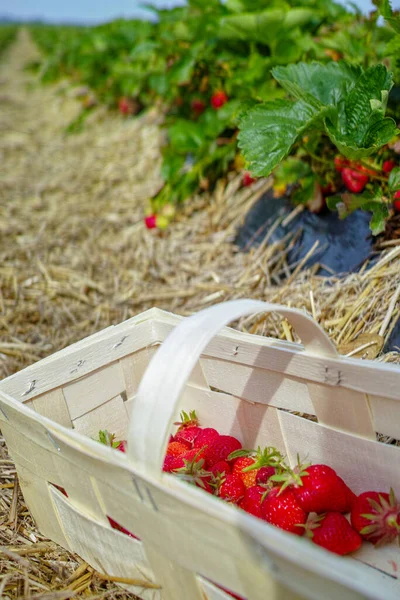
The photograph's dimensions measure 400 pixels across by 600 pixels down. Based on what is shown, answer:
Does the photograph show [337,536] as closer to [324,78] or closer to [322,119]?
[322,119]

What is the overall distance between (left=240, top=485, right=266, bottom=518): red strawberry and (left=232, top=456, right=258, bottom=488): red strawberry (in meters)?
0.05

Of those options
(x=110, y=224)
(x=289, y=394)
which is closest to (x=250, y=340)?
(x=289, y=394)

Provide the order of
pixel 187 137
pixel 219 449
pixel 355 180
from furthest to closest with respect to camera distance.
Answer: pixel 187 137 < pixel 355 180 < pixel 219 449

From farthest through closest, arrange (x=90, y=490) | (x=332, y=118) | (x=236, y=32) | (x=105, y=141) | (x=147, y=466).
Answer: (x=105, y=141) < (x=236, y=32) < (x=332, y=118) < (x=90, y=490) < (x=147, y=466)

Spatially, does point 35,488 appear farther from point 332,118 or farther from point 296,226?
point 296,226

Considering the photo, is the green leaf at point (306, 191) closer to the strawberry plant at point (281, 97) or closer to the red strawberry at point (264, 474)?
the strawberry plant at point (281, 97)

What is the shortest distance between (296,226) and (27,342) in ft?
3.35

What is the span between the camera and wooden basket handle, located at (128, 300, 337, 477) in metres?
0.82

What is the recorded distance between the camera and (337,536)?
1050mm

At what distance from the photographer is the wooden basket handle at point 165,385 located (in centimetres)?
82

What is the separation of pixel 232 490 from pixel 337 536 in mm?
226

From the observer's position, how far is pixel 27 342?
82.0 inches

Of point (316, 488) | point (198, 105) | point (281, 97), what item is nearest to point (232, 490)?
point (316, 488)

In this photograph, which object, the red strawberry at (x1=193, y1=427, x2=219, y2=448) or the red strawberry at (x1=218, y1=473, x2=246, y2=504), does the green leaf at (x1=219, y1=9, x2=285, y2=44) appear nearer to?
→ the red strawberry at (x1=193, y1=427, x2=219, y2=448)
